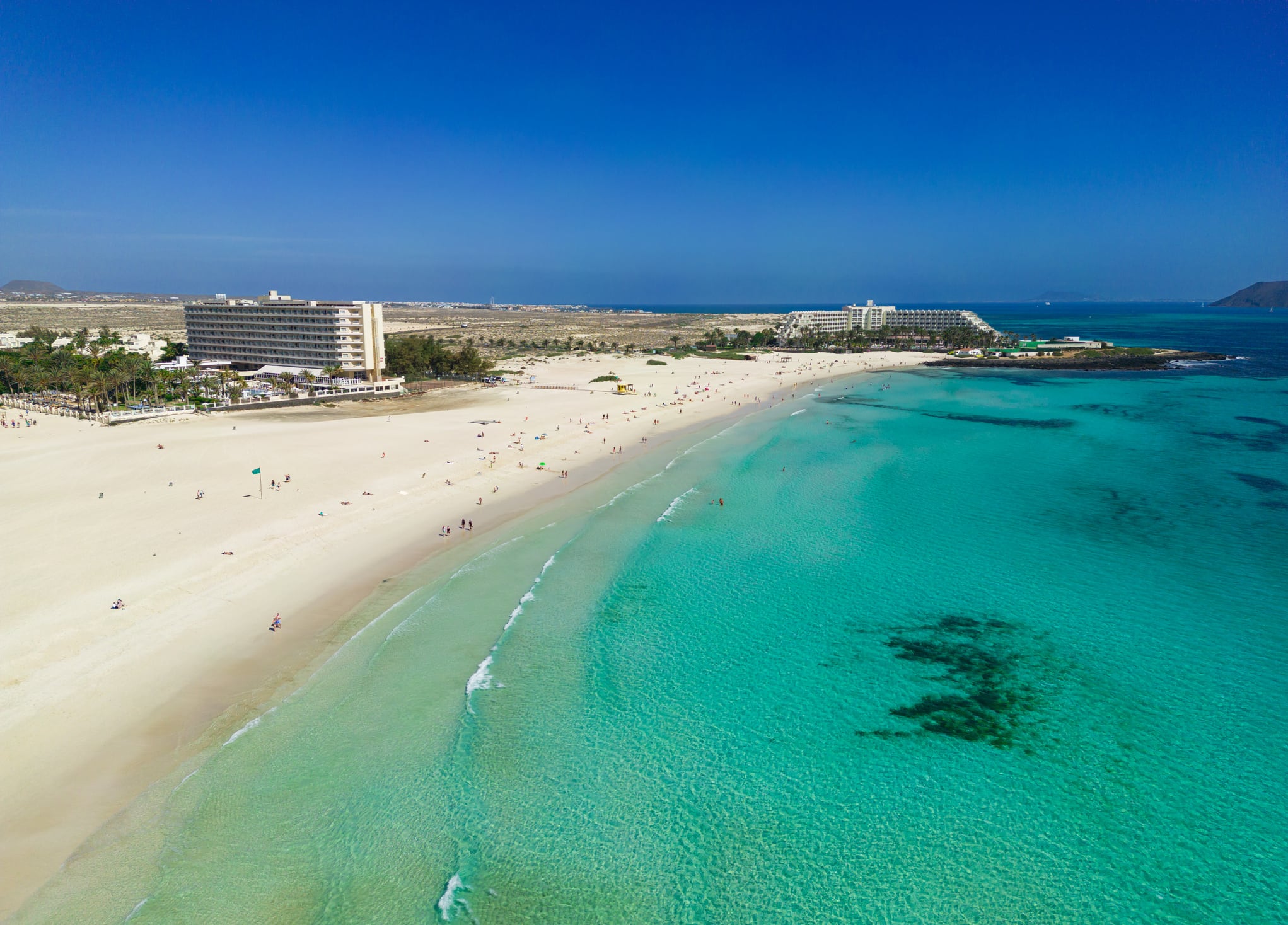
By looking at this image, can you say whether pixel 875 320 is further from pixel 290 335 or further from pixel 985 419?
pixel 290 335

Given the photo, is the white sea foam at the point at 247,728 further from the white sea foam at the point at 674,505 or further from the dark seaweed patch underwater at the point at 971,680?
the white sea foam at the point at 674,505

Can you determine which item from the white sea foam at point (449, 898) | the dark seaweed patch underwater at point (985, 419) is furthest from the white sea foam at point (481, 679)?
the dark seaweed patch underwater at point (985, 419)

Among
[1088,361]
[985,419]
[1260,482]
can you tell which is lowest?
[1260,482]

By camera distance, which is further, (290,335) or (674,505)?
(290,335)

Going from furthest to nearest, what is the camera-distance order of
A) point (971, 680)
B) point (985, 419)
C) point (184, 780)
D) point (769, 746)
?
point (985, 419)
point (971, 680)
point (769, 746)
point (184, 780)

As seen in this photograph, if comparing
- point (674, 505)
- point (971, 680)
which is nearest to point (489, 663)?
point (971, 680)
